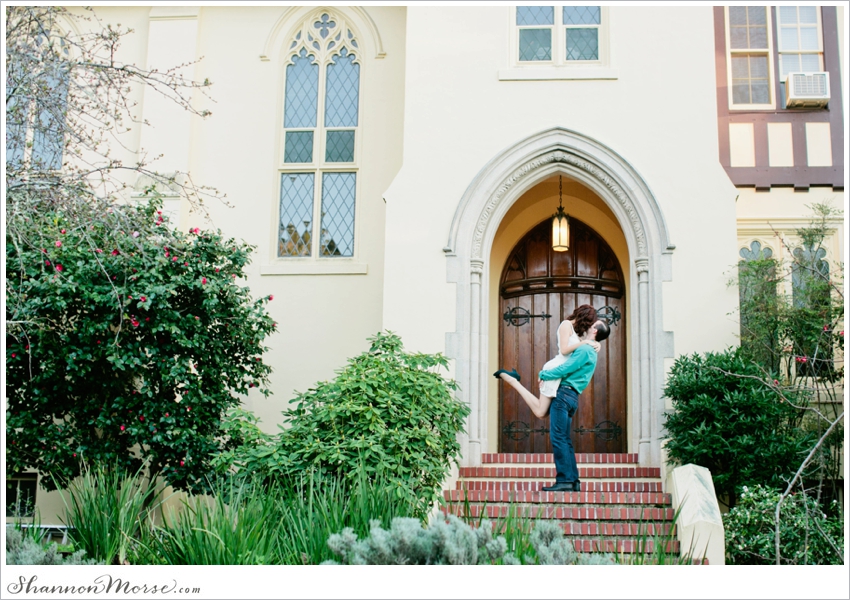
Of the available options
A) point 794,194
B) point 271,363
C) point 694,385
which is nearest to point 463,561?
point 694,385

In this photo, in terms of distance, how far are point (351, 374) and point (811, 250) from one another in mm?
5838

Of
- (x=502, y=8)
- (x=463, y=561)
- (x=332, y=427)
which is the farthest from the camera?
(x=502, y=8)

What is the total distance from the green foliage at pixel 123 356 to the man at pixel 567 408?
340 cm

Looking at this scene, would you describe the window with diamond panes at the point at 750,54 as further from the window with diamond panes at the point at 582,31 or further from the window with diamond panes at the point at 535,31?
the window with diamond panes at the point at 535,31

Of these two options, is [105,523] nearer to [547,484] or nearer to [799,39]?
[547,484]

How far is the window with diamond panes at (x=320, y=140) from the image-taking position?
37.4ft

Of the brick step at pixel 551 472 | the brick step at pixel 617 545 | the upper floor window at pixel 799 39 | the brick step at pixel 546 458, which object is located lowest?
the brick step at pixel 617 545

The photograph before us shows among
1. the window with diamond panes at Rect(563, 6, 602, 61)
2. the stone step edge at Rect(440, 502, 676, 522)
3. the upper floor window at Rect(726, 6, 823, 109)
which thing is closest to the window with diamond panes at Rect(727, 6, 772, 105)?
the upper floor window at Rect(726, 6, 823, 109)

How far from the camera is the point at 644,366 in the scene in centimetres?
920

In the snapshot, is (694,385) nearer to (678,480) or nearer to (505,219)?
(678,480)

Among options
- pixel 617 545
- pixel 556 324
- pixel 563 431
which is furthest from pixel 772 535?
pixel 556 324

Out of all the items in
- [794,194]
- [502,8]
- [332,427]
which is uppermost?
[502,8]

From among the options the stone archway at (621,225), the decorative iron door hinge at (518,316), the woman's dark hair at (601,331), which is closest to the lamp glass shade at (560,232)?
the stone archway at (621,225)

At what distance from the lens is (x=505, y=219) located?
11.3 m
